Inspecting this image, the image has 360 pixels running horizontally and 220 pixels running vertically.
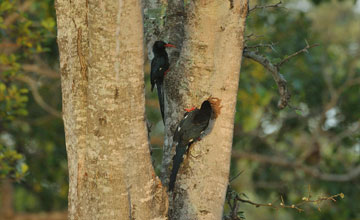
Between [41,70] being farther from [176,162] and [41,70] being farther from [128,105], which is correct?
[128,105]

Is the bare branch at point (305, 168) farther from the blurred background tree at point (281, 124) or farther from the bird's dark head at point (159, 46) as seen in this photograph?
the bird's dark head at point (159, 46)

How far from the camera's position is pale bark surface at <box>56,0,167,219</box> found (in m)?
2.60

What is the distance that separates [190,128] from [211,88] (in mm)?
297

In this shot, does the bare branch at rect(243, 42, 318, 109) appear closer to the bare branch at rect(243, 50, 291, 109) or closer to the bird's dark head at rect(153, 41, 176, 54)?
the bare branch at rect(243, 50, 291, 109)

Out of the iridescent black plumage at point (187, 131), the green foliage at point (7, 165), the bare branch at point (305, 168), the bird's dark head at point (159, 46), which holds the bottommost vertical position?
the bare branch at point (305, 168)

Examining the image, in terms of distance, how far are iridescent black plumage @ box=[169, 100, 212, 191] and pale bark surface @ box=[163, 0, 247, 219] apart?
0.05 m

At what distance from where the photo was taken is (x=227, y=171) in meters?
3.23

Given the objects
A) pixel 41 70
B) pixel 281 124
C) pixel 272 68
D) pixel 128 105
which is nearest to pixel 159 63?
pixel 272 68

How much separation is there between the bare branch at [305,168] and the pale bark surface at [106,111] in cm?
615

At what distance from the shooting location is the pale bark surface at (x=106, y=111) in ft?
8.54

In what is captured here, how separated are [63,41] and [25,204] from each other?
33.0ft

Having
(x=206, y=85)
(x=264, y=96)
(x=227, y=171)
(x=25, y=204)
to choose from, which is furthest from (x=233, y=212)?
(x=25, y=204)

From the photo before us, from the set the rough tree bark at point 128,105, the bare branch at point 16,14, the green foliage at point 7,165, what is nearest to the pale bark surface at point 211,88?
the rough tree bark at point 128,105

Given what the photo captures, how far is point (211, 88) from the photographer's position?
3266mm
